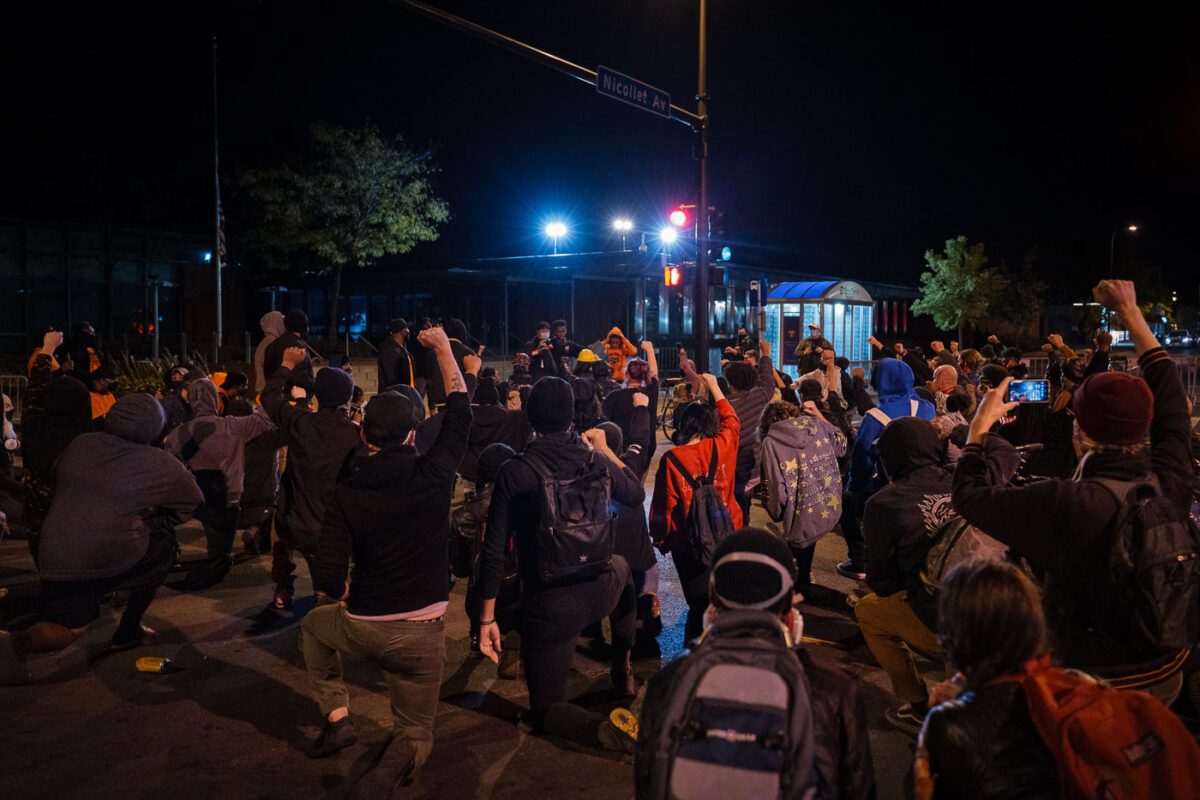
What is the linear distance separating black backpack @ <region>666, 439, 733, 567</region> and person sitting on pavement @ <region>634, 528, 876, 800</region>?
271 centimetres

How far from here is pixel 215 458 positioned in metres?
7.53

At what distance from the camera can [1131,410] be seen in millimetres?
3217

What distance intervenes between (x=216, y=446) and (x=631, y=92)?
845 centimetres

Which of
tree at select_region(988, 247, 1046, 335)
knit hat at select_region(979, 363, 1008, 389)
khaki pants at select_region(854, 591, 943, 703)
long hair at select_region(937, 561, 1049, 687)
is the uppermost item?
tree at select_region(988, 247, 1046, 335)

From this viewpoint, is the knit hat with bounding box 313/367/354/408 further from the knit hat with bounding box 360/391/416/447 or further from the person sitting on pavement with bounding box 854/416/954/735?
the person sitting on pavement with bounding box 854/416/954/735

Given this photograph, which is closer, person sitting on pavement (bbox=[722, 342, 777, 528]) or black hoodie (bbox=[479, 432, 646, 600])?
black hoodie (bbox=[479, 432, 646, 600])

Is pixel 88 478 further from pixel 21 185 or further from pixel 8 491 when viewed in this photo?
pixel 21 185

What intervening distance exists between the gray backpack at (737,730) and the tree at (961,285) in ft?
154

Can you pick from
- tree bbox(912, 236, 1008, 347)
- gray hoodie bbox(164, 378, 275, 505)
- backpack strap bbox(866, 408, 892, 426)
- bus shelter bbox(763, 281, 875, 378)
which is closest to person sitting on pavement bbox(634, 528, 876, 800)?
backpack strap bbox(866, 408, 892, 426)

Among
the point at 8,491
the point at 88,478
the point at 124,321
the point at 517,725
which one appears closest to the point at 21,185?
the point at 124,321

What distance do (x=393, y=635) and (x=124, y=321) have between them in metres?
31.5

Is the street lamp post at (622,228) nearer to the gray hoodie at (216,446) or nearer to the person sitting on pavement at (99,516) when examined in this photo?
the gray hoodie at (216,446)

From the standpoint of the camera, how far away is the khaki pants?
14.5 feet

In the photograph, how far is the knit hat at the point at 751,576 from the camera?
7.80 ft
